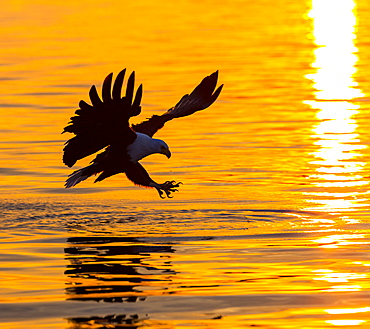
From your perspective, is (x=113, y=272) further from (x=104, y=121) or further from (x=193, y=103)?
(x=193, y=103)

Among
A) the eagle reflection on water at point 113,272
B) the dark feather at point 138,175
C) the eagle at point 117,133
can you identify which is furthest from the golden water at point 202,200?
the eagle at point 117,133

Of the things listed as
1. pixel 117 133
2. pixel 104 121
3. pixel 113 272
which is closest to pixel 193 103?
pixel 117 133

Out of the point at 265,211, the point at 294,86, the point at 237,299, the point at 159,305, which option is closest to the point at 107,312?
the point at 159,305

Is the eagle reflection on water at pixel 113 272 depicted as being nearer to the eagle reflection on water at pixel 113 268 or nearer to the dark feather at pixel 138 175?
the eagle reflection on water at pixel 113 268

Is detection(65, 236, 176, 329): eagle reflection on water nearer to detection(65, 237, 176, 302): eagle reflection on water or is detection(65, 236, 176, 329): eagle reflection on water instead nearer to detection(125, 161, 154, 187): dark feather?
detection(65, 237, 176, 302): eagle reflection on water

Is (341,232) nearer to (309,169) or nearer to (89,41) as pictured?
(309,169)

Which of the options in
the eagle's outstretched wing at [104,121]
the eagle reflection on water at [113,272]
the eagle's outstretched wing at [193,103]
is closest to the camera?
the eagle reflection on water at [113,272]

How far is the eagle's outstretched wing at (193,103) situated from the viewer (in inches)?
447

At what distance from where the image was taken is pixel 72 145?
33.9 feet

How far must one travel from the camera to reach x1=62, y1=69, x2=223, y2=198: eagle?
32.1ft

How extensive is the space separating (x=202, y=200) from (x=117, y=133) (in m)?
1.30

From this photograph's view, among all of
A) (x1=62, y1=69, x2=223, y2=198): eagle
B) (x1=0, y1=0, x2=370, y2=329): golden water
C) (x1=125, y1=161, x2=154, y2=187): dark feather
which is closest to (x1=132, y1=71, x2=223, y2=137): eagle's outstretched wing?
(x1=62, y1=69, x2=223, y2=198): eagle

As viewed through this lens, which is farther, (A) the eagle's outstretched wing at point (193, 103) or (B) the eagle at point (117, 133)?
(A) the eagle's outstretched wing at point (193, 103)

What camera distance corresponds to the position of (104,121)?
33.3ft
